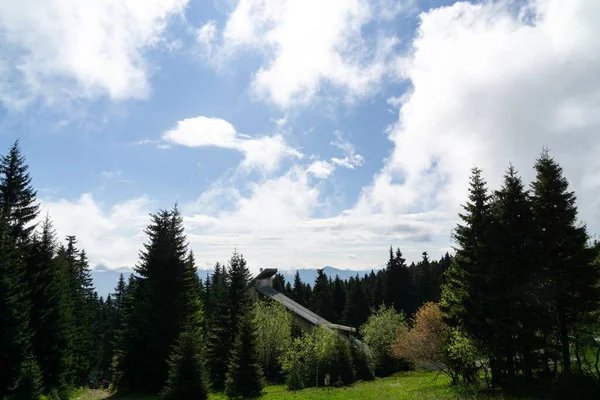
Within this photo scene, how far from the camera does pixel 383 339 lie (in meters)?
56.0

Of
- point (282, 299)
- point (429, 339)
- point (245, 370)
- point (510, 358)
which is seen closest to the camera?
→ point (510, 358)

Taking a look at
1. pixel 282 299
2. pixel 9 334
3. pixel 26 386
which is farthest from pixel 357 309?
pixel 9 334

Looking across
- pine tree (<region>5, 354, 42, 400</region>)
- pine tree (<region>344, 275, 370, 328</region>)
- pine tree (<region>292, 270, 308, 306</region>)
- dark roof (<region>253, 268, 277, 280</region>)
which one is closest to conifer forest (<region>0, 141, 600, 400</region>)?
pine tree (<region>5, 354, 42, 400</region>)

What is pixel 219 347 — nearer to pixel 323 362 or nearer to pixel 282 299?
pixel 323 362

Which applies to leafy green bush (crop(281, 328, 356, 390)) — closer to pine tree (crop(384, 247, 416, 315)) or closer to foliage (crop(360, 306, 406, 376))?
foliage (crop(360, 306, 406, 376))

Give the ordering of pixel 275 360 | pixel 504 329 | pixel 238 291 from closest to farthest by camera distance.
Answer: pixel 504 329
pixel 238 291
pixel 275 360

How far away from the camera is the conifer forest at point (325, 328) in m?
25.3

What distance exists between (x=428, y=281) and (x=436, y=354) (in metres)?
54.1

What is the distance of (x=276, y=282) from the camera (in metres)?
116

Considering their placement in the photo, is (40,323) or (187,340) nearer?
(187,340)

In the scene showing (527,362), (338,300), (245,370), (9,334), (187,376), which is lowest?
(245,370)

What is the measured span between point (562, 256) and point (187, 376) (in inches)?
993

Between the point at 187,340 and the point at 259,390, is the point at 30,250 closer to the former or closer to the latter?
the point at 187,340

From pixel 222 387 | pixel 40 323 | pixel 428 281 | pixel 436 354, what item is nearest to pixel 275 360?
pixel 222 387
